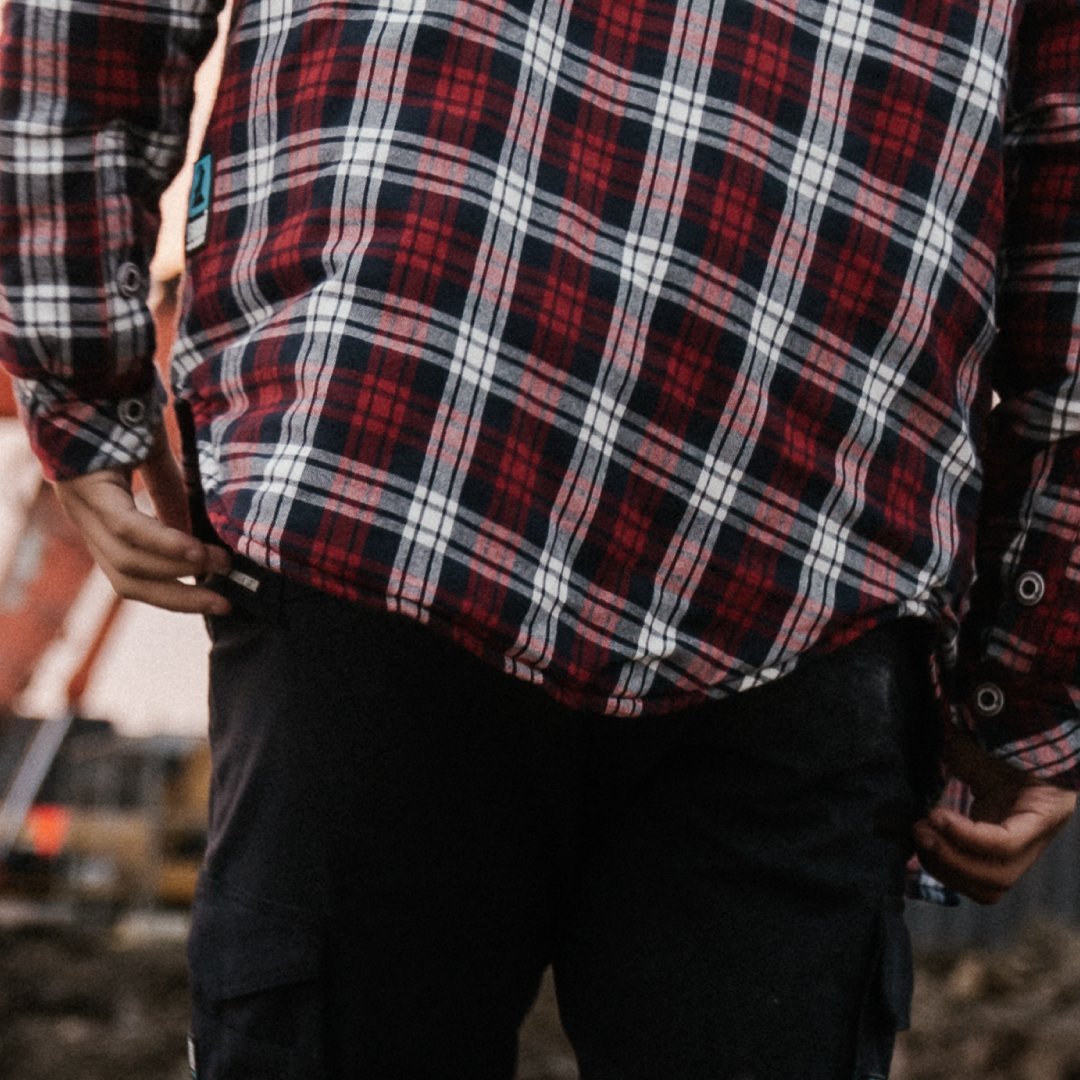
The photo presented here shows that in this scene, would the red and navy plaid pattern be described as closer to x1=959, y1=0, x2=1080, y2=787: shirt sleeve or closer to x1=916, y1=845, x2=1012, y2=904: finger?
x1=959, y1=0, x2=1080, y2=787: shirt sleeve

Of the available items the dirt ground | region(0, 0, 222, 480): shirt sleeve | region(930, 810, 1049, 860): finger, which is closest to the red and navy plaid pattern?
region(0, 0, 222, 480): shirt sleeve

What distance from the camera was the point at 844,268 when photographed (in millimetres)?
800

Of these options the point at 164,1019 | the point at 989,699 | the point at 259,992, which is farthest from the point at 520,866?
the point at 164,1019

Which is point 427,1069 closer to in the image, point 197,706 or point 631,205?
point 631,205

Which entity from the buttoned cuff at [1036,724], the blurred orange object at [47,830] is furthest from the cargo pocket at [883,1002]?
the blurred orange object at [47,830]

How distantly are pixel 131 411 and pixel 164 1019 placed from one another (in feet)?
8.60

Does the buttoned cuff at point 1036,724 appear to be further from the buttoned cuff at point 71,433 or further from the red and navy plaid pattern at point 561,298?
the buttoned cuff at point 71,433

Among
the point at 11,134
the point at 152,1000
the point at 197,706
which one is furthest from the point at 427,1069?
the point at 197,706

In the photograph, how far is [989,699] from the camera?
37.9 inches

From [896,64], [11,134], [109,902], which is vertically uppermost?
[896,64]

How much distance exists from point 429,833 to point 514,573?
164 millimetres

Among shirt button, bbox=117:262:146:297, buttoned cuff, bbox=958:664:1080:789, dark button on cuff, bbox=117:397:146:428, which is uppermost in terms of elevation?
shirt button, bbox=117:262:146:297

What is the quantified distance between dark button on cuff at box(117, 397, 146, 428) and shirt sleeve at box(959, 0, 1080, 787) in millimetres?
582

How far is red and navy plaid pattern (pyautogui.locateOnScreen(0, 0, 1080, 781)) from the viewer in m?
0.72
